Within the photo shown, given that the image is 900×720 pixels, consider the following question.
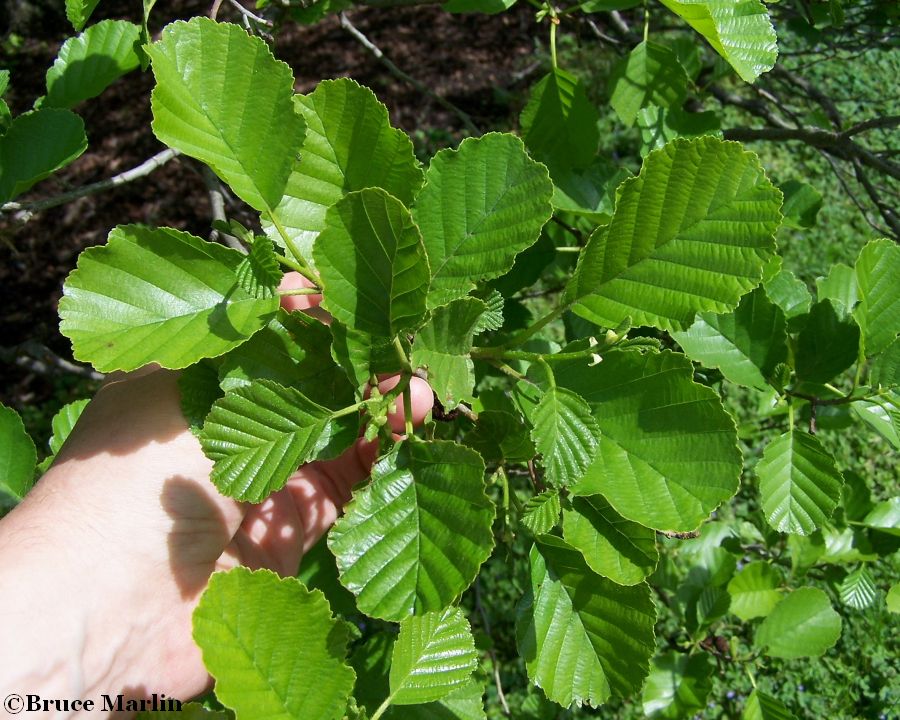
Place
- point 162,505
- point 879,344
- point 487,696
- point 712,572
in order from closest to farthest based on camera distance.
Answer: point 162,505
point 879,344
point 712,572
point 487,696

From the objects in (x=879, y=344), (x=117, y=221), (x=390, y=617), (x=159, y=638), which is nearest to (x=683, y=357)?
(x=390, y=617)

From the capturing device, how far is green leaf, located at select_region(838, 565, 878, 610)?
6.29 ft

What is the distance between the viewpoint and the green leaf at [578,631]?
3.35 feet

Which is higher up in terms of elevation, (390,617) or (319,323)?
(319,323)

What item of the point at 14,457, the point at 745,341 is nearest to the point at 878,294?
the point at 745,341

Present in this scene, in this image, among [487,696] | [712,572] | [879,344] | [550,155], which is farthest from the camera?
[487,696]

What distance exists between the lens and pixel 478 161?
3.04ft

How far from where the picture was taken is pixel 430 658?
3.43 ft

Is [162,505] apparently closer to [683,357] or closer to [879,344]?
[683,357]

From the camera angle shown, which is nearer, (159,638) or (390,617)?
(390,617)

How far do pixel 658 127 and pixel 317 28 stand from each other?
2.97 meters

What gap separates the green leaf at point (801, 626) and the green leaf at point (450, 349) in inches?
53.0

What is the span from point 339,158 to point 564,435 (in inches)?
18.8

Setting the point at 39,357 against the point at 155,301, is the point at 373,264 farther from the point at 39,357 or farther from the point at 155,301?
the point at 39,357
